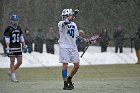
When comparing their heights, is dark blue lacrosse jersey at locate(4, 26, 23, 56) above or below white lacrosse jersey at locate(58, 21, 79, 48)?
below

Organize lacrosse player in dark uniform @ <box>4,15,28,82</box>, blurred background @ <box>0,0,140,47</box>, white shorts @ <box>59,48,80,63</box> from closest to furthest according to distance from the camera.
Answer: white shorts @ <box>59,48,80,63</box> < lacrosse player in dark uniform @ <box>4,15,28,82</box> < blurred background @ <box>0,0,140,47</box>

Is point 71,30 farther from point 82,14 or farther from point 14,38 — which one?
point 82,14

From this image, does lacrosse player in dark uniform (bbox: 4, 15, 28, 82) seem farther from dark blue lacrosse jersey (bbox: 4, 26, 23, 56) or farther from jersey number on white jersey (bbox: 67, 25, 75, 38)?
jersey number on white jersey (bbox: 67, 25, 75, 38)

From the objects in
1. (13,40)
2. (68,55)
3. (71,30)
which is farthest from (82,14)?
(68,55)

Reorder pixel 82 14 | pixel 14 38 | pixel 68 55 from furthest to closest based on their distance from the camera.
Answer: pixel 82 14, pixel 14 38, pixel 68 55

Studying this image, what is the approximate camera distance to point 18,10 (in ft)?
112

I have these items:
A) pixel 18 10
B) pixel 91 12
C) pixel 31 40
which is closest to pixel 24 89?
pixel 31 40

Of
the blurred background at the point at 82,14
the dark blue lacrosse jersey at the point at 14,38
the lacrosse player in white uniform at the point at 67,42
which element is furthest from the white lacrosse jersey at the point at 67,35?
the blurred background at the point at 82,14

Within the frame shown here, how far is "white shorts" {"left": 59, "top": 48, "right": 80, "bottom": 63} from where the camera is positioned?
14562mm

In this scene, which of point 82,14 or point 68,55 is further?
point 82,14

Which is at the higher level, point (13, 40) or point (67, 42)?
point (67, 42)

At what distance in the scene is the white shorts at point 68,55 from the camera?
14562mm

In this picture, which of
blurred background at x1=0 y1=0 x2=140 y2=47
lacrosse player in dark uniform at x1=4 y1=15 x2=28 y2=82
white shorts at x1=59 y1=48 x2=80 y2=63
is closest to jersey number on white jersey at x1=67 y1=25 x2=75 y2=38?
white shorts at x1=59 y1=48 x2=80 y2=63

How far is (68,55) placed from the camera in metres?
14.6
